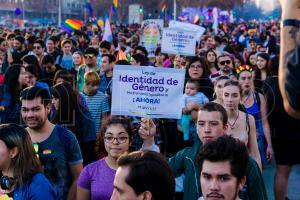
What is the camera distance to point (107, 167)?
402 cm

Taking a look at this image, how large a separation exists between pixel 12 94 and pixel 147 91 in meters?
2.12

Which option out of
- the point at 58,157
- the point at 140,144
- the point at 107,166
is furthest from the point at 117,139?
the point at 140,144

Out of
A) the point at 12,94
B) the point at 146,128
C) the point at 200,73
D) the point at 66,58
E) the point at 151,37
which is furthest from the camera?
the point at 151,37

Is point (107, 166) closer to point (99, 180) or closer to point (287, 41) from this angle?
point (99, 180)

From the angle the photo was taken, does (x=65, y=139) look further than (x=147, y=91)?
No

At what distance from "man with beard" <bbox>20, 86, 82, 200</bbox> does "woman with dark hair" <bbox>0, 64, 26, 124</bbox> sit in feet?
5.83

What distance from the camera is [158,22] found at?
15.5m

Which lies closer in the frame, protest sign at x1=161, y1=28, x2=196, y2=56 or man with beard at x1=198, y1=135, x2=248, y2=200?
man with beard at x1=198, y1=135, x2=248, y2=200

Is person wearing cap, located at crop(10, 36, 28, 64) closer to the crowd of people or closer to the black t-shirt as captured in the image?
the crowd of people

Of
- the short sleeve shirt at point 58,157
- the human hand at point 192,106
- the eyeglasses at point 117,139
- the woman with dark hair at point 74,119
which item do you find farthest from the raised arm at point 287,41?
the human hand at point 192,106

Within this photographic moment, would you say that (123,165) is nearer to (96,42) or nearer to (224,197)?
(224,197)

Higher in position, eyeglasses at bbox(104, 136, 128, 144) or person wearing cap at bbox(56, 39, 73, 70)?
person wearing cap at bbox(56, 39, 73, 70)

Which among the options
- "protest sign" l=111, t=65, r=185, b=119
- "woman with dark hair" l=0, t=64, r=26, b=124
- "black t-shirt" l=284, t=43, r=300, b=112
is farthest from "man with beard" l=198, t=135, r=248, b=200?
"woman with dark hair" l=0, t=64, r=26, b=124

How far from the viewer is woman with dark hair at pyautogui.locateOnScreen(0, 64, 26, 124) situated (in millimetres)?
6309
